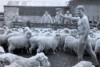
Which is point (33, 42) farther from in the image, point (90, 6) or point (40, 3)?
point (40, 3)

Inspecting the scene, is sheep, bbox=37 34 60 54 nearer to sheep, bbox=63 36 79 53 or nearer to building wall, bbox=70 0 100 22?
sheep, bbox=63 36 79 53

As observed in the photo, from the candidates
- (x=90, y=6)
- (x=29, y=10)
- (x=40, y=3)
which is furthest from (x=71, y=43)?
(x=40, y=3)

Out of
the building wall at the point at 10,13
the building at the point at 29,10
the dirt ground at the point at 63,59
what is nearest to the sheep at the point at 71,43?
the dirt ground at the point at 63,59

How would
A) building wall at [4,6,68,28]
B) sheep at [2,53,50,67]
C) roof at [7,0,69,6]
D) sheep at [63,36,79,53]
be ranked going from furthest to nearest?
roof at [7,0,69,6]
building wall at [4,6,68,28]
sheep at [63,36,79,53]
sheep at [2,53,50,67]

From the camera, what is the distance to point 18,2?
1355 inches

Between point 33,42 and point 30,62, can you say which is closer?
point 30,62

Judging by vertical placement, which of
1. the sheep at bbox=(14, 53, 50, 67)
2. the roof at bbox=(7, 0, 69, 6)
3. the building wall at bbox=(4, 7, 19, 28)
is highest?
the roof at bbox=(7, 0, 69, 6)

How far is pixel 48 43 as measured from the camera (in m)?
10.8

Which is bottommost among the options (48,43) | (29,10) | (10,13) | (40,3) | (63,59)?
(63,59)

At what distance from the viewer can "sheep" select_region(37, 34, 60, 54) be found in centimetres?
1055

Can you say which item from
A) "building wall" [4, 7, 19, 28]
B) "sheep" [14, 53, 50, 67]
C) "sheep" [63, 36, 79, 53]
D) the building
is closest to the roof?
the building

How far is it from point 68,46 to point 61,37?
0.99m

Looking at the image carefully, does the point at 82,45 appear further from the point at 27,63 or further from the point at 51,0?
the point at 51,0

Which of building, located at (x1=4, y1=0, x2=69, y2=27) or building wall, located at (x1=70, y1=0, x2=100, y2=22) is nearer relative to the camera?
building, located at (x1=4, y1=0, x2=69, y2=27)
